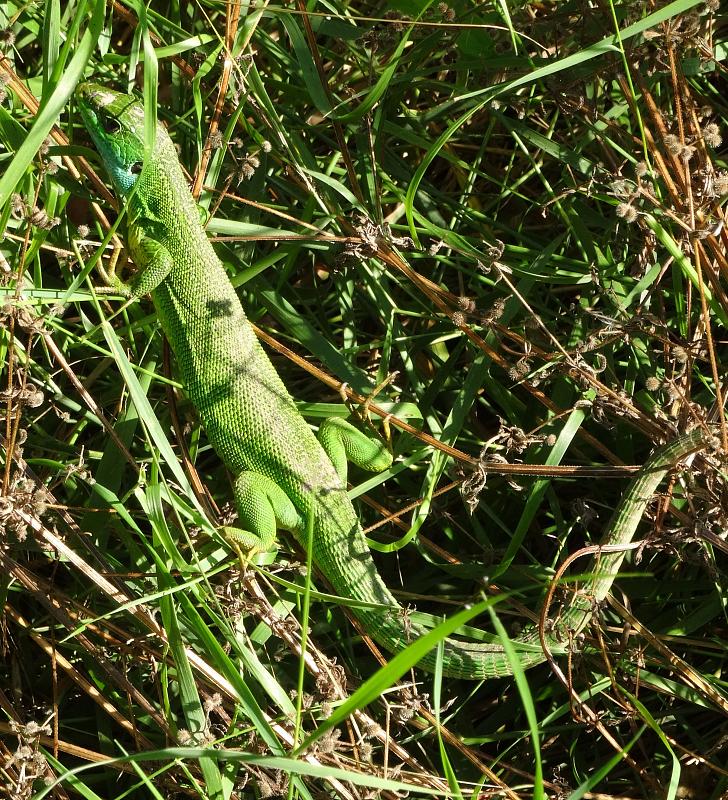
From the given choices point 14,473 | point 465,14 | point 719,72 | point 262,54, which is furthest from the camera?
point 262,54

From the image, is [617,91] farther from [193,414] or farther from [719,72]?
[193,414]

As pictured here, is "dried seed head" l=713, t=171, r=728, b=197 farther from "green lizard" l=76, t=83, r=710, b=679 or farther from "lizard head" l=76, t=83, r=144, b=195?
"lizard head" l=76, t=83, r=144, b=195

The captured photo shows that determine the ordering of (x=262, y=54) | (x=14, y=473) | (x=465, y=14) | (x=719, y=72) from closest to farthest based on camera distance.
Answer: (x=14, y=473)
(x=465, y=14)
(x=719, y=72)
(x=262, y=54)

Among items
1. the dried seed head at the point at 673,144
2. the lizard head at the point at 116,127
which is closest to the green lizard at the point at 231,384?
the lizard head at the point at 116,127

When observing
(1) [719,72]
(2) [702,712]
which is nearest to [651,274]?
(1) [719,72]

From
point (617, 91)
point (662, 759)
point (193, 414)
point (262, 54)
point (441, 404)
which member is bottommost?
point (662, 759)

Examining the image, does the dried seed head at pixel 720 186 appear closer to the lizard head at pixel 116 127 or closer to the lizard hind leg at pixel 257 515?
the lizard hind leg at pixel 257 515

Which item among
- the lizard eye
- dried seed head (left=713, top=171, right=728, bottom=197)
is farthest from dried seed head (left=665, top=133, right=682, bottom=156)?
the lizard eye
